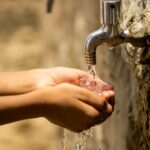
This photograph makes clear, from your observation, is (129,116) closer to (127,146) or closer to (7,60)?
(127,146)

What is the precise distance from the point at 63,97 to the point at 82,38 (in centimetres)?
61

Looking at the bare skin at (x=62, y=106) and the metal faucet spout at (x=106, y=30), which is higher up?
the metal faucet spout at (x=106, y=30)

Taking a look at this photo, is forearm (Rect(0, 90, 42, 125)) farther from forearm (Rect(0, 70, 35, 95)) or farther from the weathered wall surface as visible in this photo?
the weathered wall surface

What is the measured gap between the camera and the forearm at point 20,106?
89 centimetres

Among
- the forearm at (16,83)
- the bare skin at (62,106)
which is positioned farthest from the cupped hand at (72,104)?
the forearm at (16,83)

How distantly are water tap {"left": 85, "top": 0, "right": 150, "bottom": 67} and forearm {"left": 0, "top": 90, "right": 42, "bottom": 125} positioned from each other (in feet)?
0.45

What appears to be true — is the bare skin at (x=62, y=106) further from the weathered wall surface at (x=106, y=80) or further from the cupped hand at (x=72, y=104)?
the weathered wall surface at (x=106, y=80)

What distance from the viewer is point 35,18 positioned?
12.1 ft

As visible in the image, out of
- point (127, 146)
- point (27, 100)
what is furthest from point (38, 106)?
point (127, 146)

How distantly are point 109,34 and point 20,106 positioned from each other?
9.0 inches

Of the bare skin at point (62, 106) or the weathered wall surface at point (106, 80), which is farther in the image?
the weathered wall surface at point (106, 80)

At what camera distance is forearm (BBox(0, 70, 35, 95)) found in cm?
→ 99

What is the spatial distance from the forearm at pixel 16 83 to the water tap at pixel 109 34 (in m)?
0.16

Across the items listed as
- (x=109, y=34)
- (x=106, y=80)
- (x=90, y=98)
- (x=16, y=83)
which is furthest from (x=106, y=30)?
(x=106, y=80)
